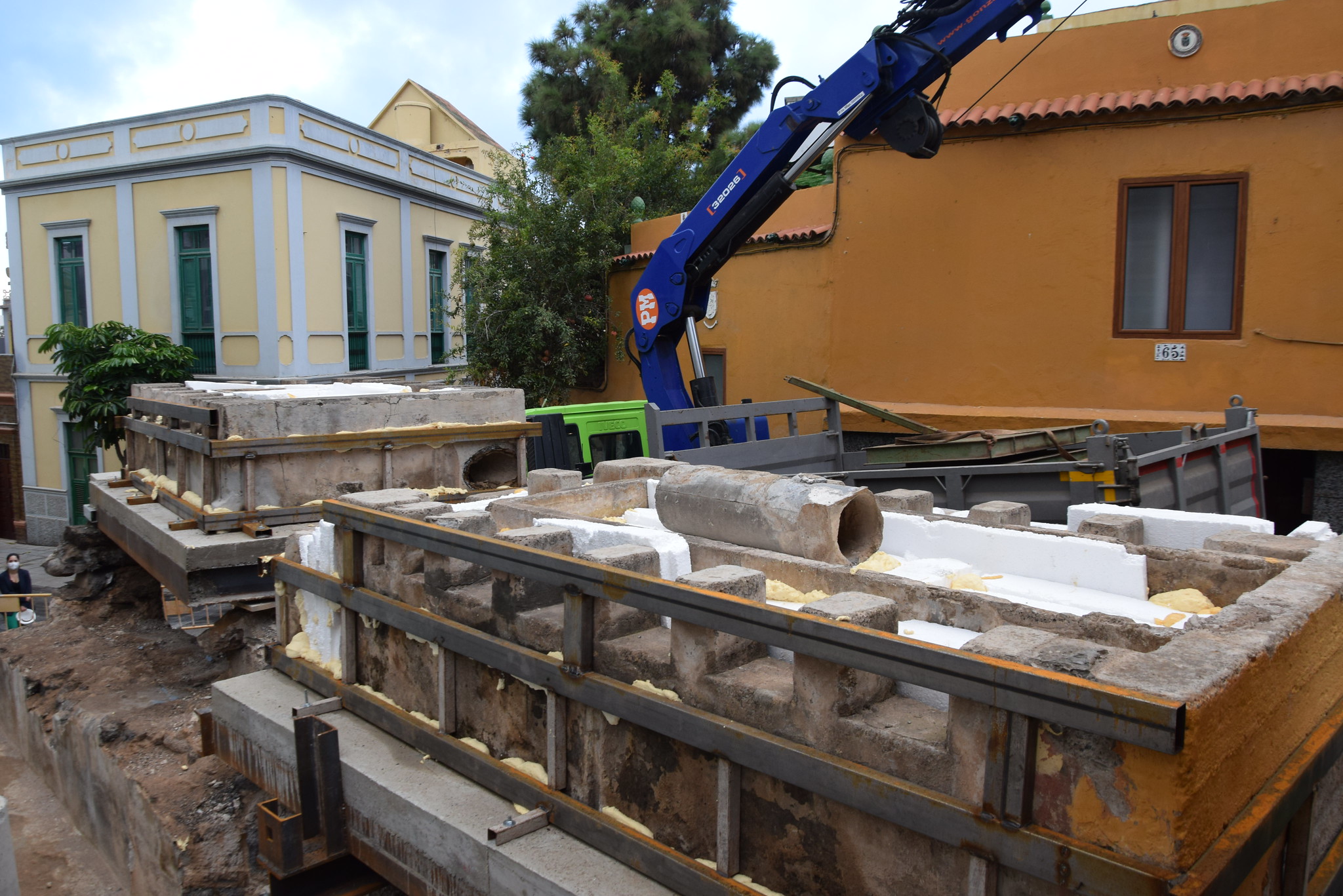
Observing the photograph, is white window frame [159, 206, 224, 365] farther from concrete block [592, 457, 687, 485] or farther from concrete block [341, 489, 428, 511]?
concrete block [341, 489, 428, 511]

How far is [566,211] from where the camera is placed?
16688 mm

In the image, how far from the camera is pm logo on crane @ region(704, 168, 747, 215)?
35.1 ft

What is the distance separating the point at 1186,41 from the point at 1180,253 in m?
2.45

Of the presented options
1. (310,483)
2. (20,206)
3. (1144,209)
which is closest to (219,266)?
(20,206)

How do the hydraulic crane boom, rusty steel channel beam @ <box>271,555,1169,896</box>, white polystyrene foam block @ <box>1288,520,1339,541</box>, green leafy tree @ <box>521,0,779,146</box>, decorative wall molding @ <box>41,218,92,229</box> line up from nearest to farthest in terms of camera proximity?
rusty steel channel beam @ <box>271,555,1169,896</box> → white polystyrene foam block @ <box>1288,520,1339,541</box> → the hydraulic crane boom → decorative wall molding @ <box>41,218,92,229</box> → green leafy tree @ <box>521,0,779,146</box>

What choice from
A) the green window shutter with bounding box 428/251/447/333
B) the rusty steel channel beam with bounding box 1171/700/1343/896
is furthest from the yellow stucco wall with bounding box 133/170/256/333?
the rusty steel channel beam with bounding box 1171/700/1343/896

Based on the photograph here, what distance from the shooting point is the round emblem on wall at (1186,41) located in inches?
414

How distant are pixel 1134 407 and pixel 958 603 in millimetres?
8452

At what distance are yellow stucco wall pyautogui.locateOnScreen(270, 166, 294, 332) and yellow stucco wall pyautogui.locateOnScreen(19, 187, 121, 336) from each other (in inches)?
173

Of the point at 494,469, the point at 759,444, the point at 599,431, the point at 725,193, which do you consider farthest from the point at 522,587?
the point at 725,193

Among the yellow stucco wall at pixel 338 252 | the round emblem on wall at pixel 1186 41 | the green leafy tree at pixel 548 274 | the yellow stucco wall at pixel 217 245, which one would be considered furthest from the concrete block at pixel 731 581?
the yellow stucco wall at pixel 217 245

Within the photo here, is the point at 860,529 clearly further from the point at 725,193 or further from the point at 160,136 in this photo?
the point at 160,136

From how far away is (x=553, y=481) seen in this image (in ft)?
18.4

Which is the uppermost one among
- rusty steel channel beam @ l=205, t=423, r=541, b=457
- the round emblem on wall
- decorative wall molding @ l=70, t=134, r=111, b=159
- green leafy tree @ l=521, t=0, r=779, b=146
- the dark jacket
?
green leafy tree @ l=521, t=0, r=779, b=146
